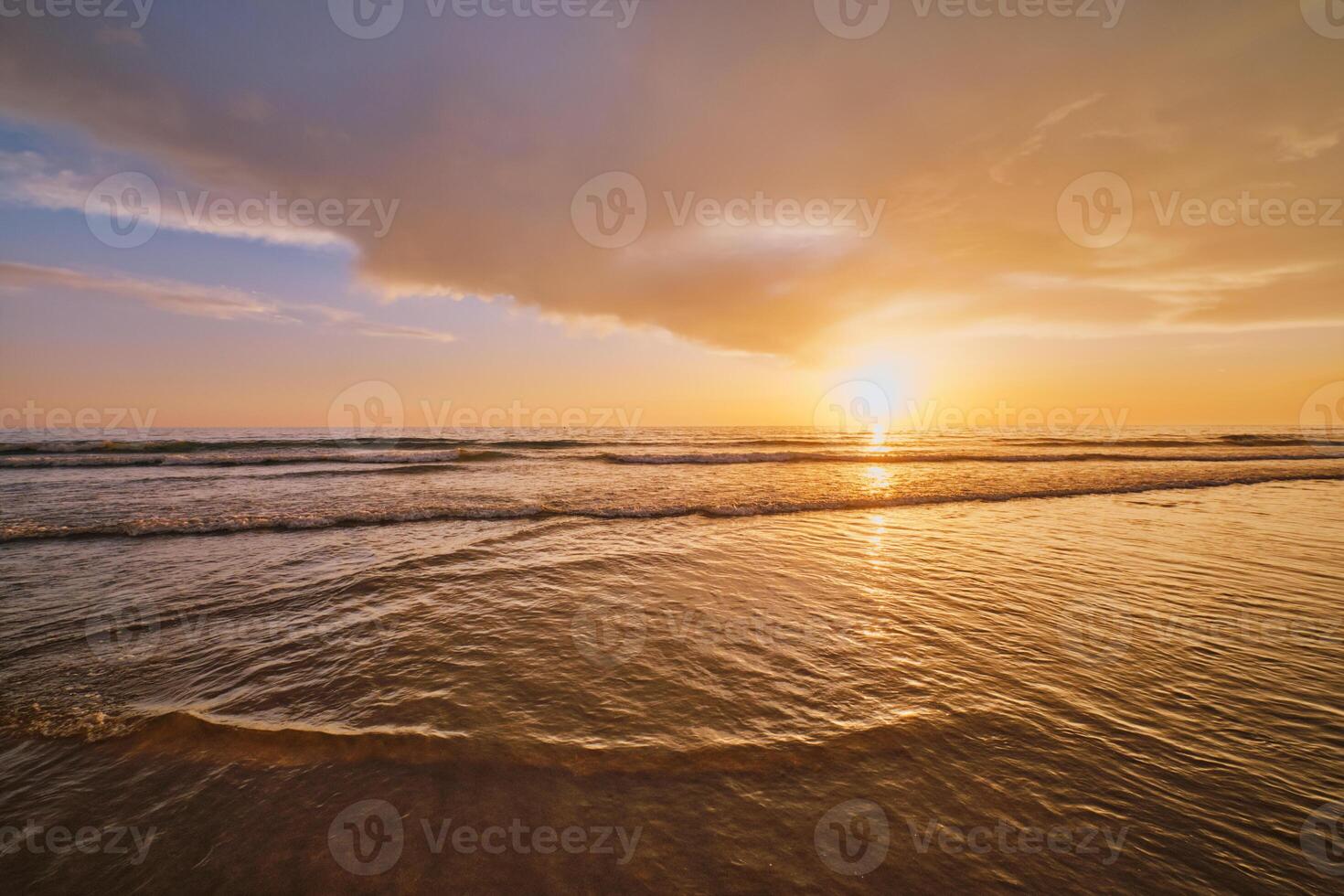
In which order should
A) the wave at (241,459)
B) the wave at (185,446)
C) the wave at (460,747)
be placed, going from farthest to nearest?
the wave at (185,446)
the wave at (241,459)
the wave at (460,747)

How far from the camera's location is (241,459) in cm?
2995

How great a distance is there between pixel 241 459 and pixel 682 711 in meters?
38.0

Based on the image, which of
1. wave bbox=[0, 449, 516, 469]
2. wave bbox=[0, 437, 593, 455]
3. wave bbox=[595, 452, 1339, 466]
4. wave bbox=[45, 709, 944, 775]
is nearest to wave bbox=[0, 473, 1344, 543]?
wave bbox=[45, 709, 944, 775]

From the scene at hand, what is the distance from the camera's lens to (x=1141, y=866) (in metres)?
2.80

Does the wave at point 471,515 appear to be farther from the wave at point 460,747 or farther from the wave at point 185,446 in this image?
the wave at point 185,446

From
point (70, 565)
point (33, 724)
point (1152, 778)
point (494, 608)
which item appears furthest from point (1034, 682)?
point (70, 565)

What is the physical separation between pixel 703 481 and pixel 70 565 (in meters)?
17.4

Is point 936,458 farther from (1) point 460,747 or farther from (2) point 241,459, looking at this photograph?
(2) point 241,459

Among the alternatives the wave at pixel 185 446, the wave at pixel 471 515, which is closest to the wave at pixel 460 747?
the wave at pixel 471 515

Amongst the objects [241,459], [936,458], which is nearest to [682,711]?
[936,458]

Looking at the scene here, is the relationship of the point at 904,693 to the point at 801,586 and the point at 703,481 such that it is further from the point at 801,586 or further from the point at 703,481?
the point at 703,481

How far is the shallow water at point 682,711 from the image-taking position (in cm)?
292

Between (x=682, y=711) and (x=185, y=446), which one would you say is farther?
(x=185, y=446)

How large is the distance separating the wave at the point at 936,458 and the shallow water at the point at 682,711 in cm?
2028
